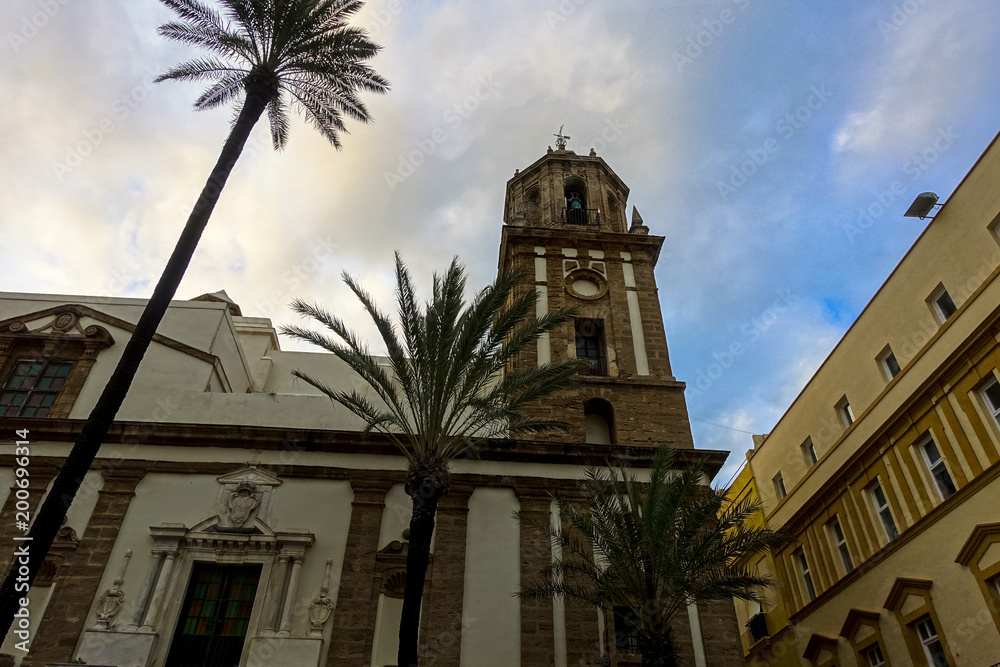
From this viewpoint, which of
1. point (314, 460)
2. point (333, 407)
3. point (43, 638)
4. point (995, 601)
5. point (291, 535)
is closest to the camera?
point (995, 601)

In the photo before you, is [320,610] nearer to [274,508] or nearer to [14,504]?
[274,508]

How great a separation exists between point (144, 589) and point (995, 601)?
1649 centimetres

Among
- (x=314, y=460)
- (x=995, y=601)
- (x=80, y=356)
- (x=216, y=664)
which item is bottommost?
(x=216, y=664)

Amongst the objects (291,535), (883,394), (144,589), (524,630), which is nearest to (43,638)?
(144,589)

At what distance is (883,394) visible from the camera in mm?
18297

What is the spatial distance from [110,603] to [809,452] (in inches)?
792

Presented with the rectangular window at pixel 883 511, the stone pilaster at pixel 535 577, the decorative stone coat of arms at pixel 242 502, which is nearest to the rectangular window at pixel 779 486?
the rectangular window at pixel 883 511

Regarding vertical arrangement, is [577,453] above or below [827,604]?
above

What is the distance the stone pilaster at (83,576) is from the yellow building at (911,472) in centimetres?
1733


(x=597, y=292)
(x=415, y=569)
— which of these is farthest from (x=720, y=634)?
(x=597, y=292)

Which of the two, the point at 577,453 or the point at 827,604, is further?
the point at 827,604

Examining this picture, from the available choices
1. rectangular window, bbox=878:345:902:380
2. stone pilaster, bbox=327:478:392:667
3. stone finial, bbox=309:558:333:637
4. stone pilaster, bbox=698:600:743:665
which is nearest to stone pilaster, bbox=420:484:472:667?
stone pilaster, bbox=327:478:392:667

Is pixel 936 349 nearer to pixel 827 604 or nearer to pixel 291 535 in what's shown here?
pixel 827 604

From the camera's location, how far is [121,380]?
13.1m
